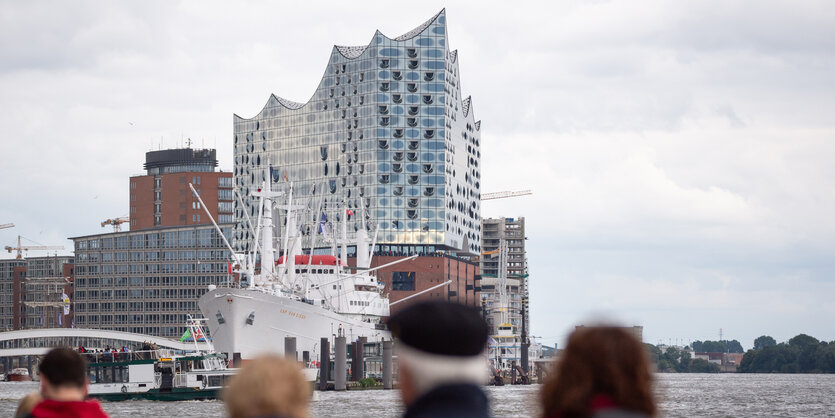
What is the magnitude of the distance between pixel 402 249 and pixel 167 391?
109680 millimetres

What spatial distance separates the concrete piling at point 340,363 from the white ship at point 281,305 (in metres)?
7.03

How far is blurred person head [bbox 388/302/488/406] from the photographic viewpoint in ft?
17.5

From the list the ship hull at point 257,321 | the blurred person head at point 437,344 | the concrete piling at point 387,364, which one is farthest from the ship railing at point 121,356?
Answer: the blurred person head at point 437,344

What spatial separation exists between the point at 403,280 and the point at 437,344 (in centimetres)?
18271

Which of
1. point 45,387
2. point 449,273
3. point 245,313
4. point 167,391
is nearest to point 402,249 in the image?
point 449,273

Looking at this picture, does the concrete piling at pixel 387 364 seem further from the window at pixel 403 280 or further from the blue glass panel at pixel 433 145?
the blue glass panel at pixel 433 145

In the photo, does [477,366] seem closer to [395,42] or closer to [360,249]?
[360,249]

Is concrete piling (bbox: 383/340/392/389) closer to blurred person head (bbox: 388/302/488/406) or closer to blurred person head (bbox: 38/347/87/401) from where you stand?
blurred person head (bbox: 38/347/87/401)

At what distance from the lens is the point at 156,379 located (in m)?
86.5

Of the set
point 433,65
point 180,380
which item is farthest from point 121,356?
point 433,65

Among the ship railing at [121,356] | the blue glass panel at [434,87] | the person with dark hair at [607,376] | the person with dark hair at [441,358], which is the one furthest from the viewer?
the blue glass panel at [434,87]

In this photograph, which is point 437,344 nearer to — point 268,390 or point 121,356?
point 268,390

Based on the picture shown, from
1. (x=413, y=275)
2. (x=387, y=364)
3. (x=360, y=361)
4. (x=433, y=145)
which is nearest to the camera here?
(x=387, y=364)

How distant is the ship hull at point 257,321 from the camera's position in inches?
4626
